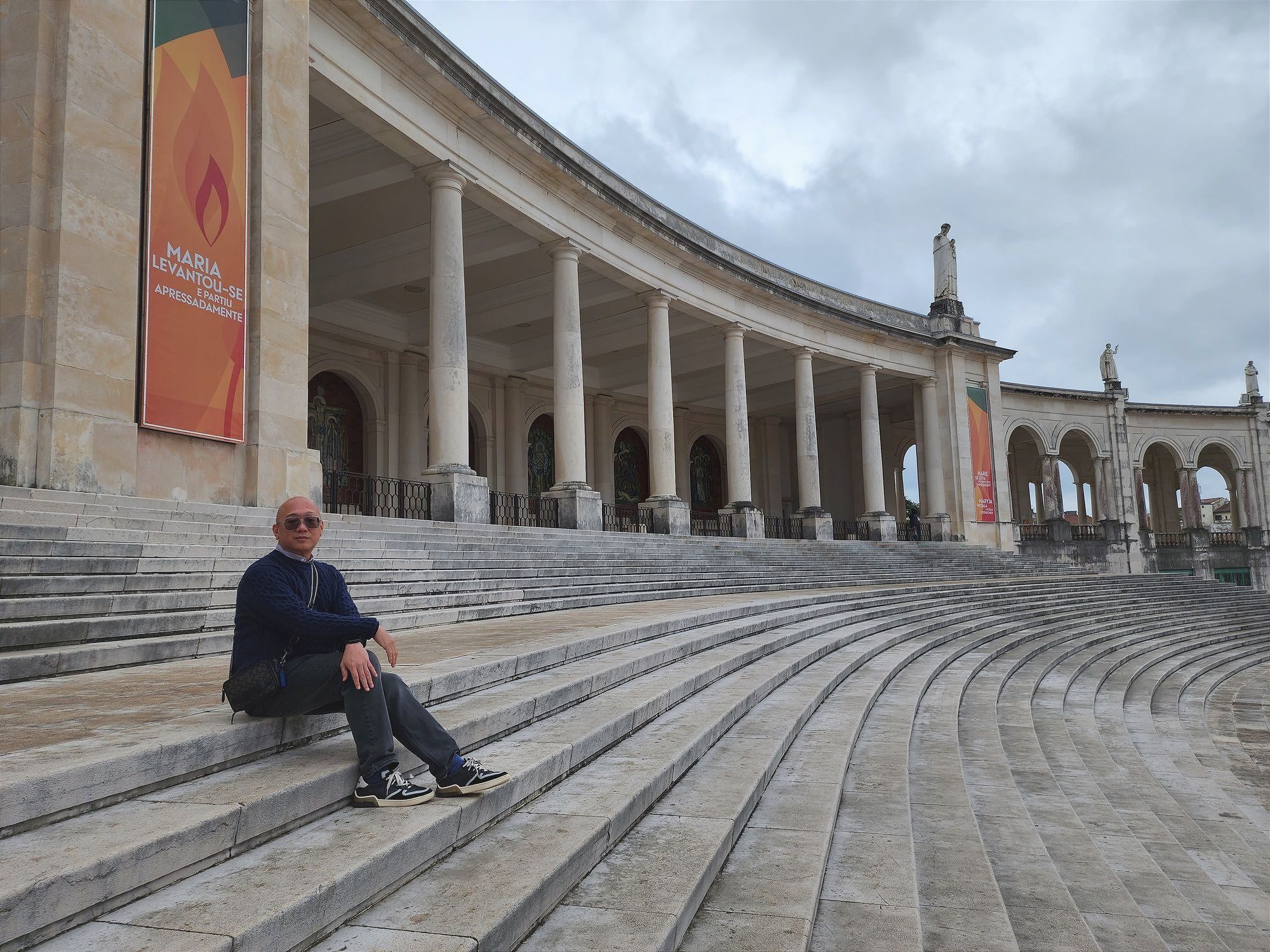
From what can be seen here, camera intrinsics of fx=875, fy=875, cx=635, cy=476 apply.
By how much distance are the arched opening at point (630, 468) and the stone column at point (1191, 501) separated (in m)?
25.9

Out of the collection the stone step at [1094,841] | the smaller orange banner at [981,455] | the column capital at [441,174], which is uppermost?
the column capital at [441,174]

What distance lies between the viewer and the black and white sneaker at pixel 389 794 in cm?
333

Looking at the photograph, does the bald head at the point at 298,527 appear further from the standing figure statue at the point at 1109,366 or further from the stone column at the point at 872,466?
the standing figure statue at the point at 1109,366

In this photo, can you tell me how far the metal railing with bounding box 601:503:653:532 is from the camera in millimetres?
20734

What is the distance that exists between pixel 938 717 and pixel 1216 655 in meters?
11.8

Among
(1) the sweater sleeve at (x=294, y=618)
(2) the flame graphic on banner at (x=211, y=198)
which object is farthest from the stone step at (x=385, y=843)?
(2) the flame graphic on banner at (x=211, y=198)

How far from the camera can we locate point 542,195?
18.0 meters

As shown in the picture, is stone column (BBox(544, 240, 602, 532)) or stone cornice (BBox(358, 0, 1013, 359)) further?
stone column (BBox(544, 240, 602, 532))

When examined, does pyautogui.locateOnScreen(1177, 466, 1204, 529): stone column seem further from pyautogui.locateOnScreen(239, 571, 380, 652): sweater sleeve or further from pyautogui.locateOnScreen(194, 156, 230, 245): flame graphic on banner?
pyautogui.locateOnScreen(239, 571, 380, 652): sweater sleeve

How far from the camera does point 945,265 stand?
1254 inches

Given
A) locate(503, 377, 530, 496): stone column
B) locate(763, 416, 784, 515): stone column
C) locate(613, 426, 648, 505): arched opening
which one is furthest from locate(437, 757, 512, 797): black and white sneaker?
locate(763, 416, 784, 515): stone column

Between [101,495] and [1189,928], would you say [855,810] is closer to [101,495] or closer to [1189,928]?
[1189,928]

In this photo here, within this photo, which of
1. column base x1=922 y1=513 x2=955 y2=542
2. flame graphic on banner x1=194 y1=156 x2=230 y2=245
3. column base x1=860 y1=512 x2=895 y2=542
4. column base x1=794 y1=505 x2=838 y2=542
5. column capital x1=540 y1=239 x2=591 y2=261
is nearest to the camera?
flame graphic on banner x1=194 y1=156 x2=230 y2=245

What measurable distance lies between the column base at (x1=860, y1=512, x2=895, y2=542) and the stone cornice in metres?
6.14
